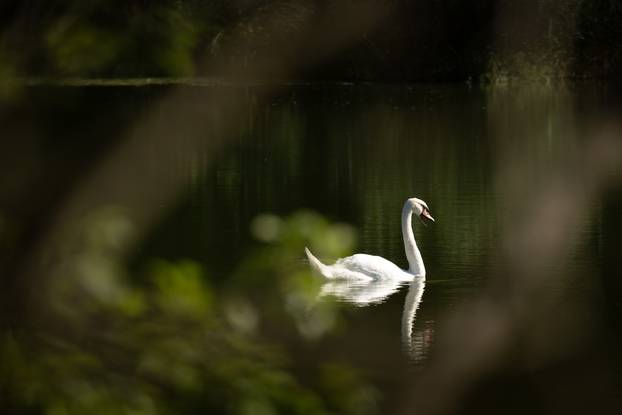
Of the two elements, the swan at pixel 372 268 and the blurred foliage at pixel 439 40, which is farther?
the blurred foliage at pixel 439 40

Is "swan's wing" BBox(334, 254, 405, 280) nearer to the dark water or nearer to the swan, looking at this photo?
the swan

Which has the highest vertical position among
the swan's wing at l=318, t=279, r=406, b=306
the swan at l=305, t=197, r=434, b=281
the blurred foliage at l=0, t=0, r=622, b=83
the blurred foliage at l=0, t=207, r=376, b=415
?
the blurred foliage at l=0, t=0, r=622, b=83

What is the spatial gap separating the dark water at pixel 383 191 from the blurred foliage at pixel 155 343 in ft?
0.18

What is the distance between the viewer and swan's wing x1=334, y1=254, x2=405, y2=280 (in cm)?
1091

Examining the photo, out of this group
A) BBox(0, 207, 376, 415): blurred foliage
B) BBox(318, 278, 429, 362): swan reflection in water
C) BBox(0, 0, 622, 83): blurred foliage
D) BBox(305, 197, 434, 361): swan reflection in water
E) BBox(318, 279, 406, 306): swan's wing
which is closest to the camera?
BBox(0, 207, 376, 415): blurred foliage

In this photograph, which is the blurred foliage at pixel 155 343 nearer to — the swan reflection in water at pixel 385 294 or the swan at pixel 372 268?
the swan reflection in water at pixel 385 294

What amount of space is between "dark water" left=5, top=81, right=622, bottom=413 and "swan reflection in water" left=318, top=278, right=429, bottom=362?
0.06 meters

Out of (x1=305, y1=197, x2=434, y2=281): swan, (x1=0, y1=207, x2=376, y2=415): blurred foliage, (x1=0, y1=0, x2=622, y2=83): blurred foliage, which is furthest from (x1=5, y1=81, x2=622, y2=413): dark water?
(x1=0, y1=0, x2=622, y2=83): blurred foliage

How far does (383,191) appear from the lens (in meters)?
18.1

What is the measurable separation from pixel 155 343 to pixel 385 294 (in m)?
8.30

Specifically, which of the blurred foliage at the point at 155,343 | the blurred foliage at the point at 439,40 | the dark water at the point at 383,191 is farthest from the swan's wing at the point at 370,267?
the blurred foliage at the point at 439,40

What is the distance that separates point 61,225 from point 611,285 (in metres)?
9.03

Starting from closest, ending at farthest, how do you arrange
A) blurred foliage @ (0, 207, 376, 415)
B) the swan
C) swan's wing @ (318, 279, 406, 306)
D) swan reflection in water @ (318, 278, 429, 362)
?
blurred foliage @ (0, 207, 376, 415)
swan reflection in water @ (318, 278, 429, 362)
swan's wing @ (318, 279, 406, 306)
the swan

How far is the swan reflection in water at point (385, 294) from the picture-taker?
9.31 meters
